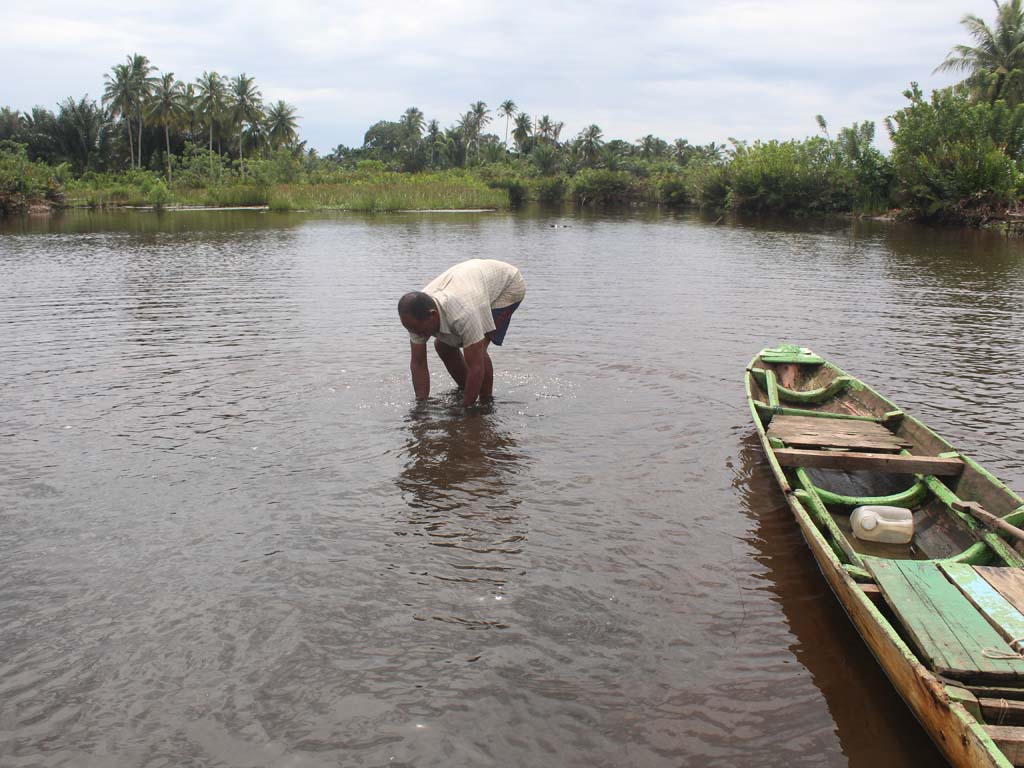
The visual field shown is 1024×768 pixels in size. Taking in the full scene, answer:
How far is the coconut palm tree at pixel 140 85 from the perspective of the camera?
65.8 metres

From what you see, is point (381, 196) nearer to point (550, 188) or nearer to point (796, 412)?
point (550, 188)

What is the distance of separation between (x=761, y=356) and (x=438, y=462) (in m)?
4.05

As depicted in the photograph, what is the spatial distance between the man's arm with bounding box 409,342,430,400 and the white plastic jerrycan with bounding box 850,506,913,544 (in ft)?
12.9

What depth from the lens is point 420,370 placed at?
7.35m

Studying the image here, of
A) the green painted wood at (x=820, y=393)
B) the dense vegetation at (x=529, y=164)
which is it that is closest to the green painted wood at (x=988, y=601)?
the green painted wood at (x=820, y=393)

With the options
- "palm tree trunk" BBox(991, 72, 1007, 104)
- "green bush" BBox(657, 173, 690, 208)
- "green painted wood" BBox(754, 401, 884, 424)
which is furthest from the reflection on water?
"green bush" BBox(657, 173, 690, 208)

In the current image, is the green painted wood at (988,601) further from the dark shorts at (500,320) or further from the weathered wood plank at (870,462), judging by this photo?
the dark shorts at (500,320)

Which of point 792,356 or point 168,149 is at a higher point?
point 168,149

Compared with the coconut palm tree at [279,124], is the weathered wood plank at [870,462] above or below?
below

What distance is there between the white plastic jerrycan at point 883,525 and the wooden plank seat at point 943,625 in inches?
26.4

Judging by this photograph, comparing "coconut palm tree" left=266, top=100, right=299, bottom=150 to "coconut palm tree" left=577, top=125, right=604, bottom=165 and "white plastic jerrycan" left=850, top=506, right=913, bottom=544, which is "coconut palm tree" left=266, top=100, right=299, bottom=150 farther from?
"white plastic jerrycan" left=850, top=506, right=913, bottom=544

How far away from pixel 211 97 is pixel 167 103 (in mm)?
3788

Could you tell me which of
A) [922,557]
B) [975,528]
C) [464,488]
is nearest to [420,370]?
[464,488]

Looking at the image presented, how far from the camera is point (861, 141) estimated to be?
42.6 meters
